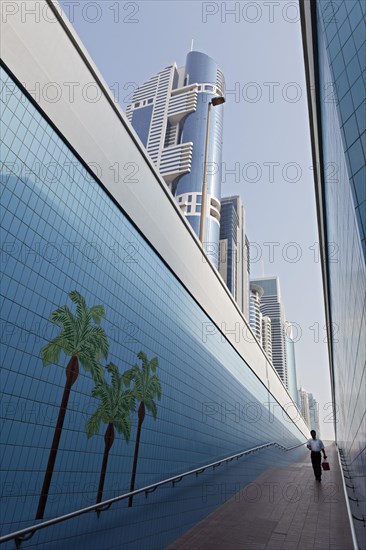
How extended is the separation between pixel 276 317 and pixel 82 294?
6218 inches

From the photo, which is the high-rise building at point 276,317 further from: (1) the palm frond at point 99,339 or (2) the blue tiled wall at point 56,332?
(1) the palm frond at point 99,339

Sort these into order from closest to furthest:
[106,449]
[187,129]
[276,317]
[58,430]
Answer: [58,430], [106,449], [187,129], [276,317]

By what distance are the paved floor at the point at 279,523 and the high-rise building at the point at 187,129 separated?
48.9 meters

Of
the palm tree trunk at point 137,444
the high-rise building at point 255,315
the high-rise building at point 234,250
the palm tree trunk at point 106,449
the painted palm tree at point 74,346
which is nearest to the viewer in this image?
the painted palm tree at point 74,346

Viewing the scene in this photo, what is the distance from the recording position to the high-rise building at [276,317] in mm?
139875

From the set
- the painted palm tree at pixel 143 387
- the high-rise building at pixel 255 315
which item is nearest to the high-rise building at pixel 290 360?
the high-rise building at pixel 255 315

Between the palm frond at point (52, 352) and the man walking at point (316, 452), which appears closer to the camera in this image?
the palm frond at point (52, 352)

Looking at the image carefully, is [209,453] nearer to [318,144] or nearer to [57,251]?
[57,251]

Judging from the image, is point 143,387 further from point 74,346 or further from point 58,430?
point 58,430

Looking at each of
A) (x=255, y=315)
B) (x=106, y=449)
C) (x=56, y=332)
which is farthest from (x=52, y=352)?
(x=255, y=315)

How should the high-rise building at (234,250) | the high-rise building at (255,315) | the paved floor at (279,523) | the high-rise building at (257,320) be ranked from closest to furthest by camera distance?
the paved floor at (279,523) → the high-rise building at (234,250) → the high-rise building at (255,315) → the high-rise building at (257,320)

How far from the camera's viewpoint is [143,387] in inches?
261

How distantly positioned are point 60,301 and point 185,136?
73.5 meters

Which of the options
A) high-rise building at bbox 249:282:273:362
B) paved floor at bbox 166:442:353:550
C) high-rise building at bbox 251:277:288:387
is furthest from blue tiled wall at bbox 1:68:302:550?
high-rise building at bbox 251:277:288:387
